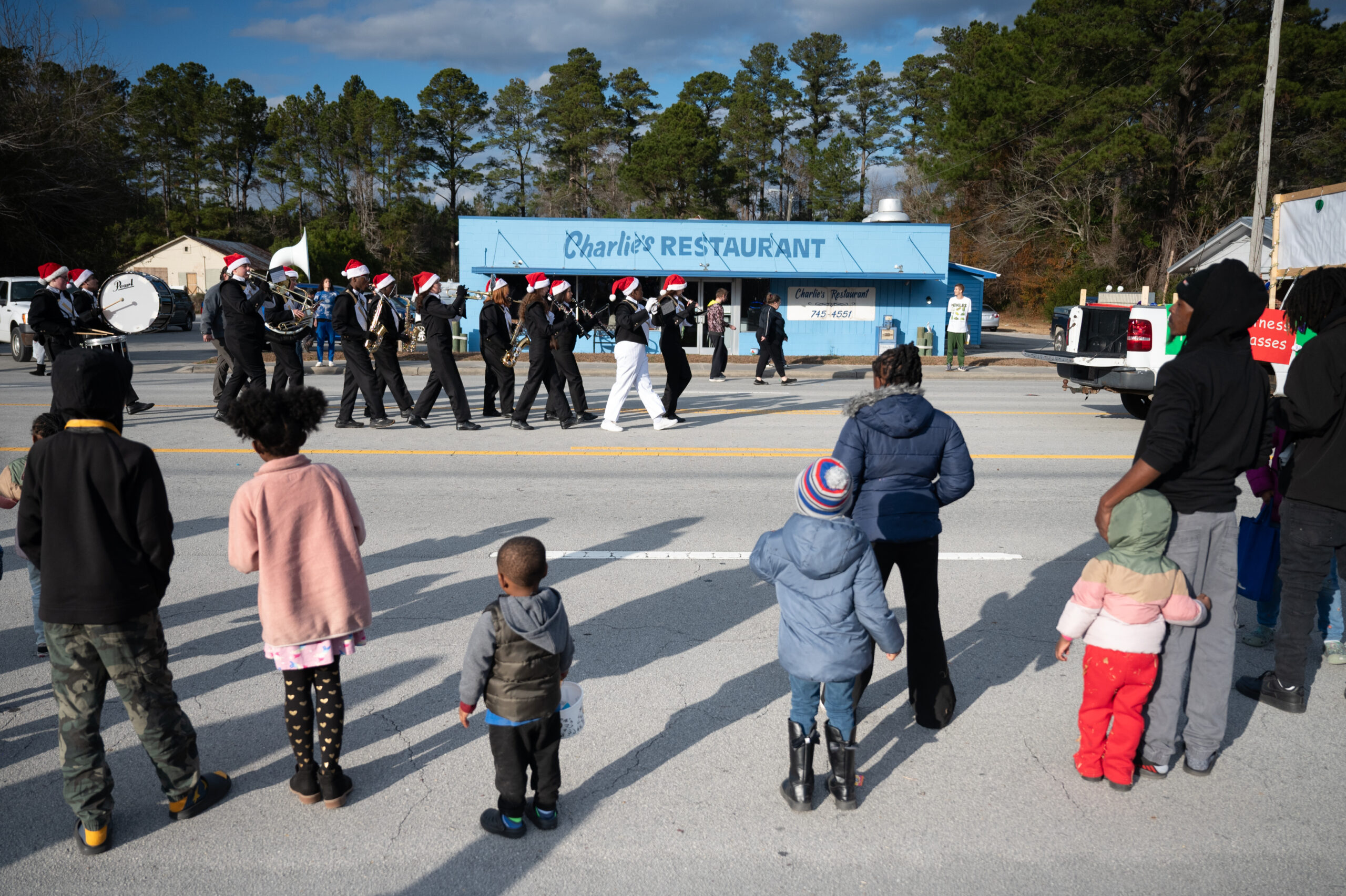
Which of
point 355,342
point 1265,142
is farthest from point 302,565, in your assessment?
point 1265,142

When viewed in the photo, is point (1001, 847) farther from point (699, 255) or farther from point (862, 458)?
point (699, 255)

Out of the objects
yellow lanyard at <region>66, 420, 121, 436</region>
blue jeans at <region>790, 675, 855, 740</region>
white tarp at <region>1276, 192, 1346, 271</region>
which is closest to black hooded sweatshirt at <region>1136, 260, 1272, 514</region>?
blue jeans at <region>790, 675, 855, 740</region>

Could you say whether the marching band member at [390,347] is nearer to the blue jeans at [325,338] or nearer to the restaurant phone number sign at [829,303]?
the blue jeans at [325,338]

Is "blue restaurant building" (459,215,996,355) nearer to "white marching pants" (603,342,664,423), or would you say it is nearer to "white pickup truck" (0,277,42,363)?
"white pickup truck" (0,277,42,363)

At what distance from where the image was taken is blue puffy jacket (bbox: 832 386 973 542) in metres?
3.79

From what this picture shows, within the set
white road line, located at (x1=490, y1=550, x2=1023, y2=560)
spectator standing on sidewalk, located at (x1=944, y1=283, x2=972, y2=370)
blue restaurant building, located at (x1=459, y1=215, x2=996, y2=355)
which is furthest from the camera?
blue restaurant building, located at (x1=459, y1=215, x2=996, y2=355)

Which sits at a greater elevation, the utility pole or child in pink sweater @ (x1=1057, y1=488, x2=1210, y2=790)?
the utility pole

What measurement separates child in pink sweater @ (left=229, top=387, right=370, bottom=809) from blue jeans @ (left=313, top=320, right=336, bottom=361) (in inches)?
650

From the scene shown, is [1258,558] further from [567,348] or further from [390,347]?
[390,347]

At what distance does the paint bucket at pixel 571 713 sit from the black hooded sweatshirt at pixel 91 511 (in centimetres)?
141

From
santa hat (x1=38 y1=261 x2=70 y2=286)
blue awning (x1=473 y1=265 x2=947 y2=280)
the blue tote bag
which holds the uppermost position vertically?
blue awning (x1=473 y1=265 x2=947 y2=280)

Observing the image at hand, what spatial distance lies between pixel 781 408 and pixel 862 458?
1004cm

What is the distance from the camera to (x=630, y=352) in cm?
1102

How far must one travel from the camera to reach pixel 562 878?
301 centimetres
